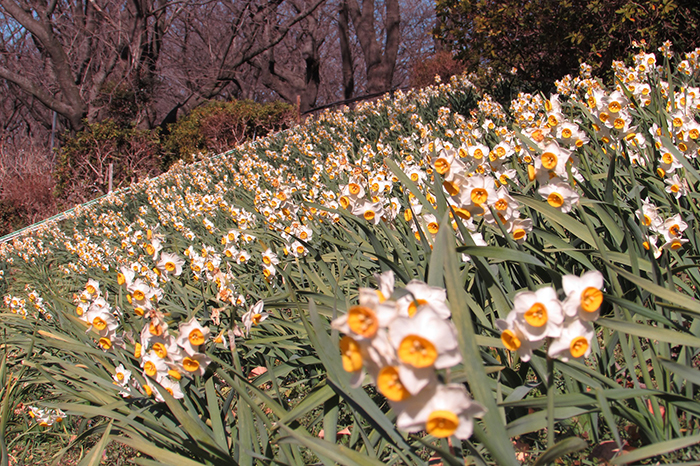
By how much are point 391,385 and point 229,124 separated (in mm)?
11524

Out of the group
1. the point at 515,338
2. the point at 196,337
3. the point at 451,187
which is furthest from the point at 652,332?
the point at 196,337

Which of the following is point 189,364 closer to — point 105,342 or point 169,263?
point 105,342

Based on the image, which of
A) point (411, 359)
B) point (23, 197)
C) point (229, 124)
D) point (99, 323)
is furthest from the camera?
point (23, 197)

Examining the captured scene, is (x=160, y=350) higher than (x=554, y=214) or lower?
lower

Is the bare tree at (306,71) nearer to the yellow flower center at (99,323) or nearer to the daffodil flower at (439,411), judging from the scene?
the yellow flower center at (99,323)

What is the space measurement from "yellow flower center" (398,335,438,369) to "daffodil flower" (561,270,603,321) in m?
0.42

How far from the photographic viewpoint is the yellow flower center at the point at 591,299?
915mm

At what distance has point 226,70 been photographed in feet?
54.0

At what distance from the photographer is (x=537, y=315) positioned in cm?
92

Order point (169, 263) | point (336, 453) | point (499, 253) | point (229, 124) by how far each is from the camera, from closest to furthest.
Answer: point (336, 453), point (499, 253), point (169, 263), point (229, 124)

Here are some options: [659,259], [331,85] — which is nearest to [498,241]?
[659,259]

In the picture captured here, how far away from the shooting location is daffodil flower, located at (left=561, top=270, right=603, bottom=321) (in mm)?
935

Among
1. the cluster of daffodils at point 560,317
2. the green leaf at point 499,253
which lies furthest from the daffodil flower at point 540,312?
the green leaf at point 499,253

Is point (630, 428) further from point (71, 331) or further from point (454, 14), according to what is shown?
point (454, 14)
